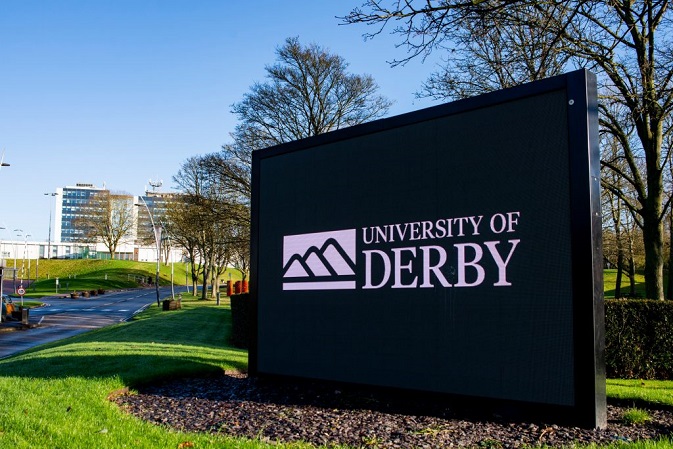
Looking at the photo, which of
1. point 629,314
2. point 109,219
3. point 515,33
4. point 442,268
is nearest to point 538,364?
point 442,268

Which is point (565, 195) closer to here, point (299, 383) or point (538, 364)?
point (538, 364)

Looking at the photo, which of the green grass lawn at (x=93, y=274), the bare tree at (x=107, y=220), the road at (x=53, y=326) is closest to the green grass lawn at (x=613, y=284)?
the road at (x=53, y=326)

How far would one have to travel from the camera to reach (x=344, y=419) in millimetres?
6453

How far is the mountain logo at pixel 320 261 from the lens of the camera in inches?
312

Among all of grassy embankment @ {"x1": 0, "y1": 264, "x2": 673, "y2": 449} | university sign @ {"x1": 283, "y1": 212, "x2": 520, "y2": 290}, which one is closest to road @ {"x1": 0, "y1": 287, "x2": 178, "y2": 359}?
grassy embankment @ {"x1": 0, "y1": 264, "x2": 673, "y2": 449}

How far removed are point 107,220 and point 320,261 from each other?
286 ft

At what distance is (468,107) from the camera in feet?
22.7

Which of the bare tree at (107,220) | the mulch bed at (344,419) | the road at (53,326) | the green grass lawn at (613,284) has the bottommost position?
the road at (53,326)

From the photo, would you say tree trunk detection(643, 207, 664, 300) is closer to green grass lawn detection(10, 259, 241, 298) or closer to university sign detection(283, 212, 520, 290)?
university sign detection(283, 212, 520, 290)

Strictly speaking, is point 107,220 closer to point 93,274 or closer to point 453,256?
point 93,274

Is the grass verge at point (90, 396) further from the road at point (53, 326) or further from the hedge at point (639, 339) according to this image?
the road at point (53, 326)

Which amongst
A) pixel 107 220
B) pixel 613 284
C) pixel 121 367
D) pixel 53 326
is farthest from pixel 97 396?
pixel 107 220

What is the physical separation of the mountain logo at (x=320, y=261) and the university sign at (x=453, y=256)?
0.02 m

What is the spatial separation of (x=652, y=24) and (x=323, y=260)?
1263cm
